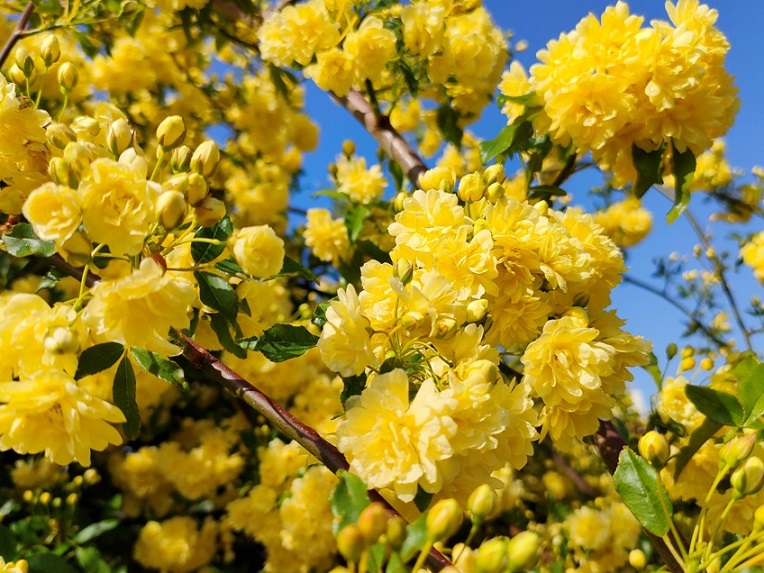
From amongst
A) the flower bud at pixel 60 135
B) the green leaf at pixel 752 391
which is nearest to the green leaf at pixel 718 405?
the green leaf at pixel 752 391

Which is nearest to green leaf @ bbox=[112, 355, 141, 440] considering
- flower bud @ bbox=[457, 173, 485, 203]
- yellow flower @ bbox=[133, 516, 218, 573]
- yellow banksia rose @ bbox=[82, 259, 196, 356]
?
yellow banksia rose @ bbox=[82, 259, 196, 356]

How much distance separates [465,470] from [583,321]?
37cm

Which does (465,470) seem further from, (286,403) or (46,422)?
(286,403)

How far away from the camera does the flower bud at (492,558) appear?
0.65 metres

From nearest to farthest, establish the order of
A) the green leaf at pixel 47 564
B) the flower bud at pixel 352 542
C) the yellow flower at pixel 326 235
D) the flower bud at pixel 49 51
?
the flower bud at pixel 352 542 < the flower bud at pixel 49 51 < the green leaf at pixel 47 564 < the yellow flower at pixel 326 235

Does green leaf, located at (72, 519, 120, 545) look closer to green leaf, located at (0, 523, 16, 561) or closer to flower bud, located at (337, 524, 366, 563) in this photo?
green leaf, located at (0, 523, 16, 561)

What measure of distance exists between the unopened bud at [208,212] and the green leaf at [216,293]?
0.12 metres

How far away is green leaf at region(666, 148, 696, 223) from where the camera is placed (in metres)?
1.39

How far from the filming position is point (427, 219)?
1.05 meters

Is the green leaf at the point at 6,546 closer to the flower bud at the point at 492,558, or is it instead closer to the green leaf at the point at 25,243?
the green leaf at the point at 25,243

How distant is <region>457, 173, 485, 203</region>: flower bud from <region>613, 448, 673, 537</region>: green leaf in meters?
0.55

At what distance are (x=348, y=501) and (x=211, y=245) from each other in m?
0.50

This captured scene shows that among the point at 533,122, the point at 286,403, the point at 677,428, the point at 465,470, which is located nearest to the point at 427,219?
the point at 465,470

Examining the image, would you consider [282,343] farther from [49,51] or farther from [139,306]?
[49,51]
